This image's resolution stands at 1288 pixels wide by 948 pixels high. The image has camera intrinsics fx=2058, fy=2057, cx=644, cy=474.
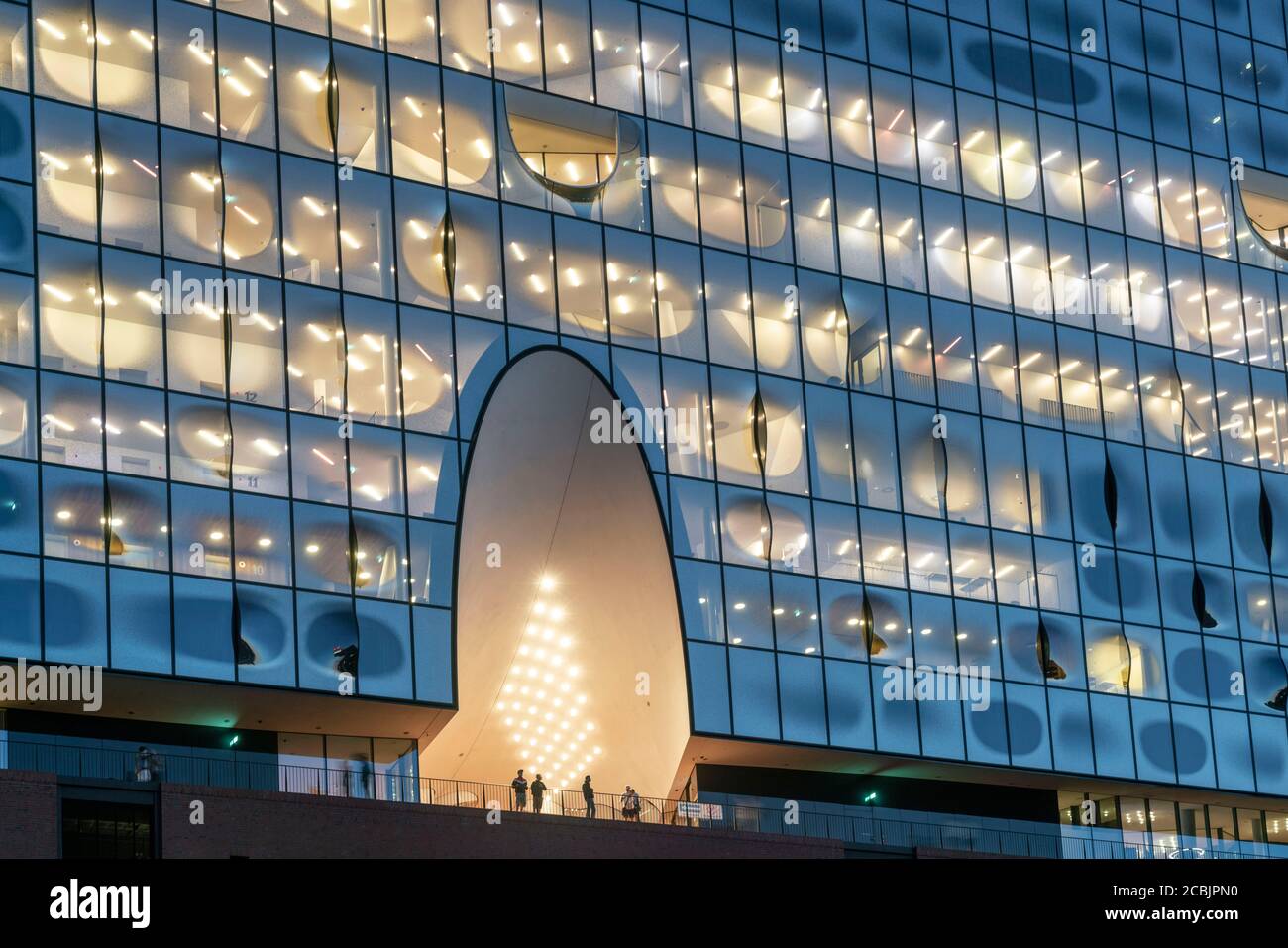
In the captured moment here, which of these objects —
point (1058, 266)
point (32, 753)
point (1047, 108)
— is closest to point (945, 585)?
point (1058, 266)

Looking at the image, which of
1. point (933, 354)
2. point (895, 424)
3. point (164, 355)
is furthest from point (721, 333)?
point (164, 355)

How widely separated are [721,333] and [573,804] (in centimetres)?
1252

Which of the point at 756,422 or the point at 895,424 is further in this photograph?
the point at 895,424

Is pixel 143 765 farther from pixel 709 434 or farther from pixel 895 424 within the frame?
pixel 895 424

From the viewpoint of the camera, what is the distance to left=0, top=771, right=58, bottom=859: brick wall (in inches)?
1412

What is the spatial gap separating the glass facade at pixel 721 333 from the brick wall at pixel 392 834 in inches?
147

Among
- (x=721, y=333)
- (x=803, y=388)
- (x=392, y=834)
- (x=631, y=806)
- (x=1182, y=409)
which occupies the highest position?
(x=721, y=333)

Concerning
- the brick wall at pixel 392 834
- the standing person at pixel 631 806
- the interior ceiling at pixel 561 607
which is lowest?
the brick wall at pixel 392 834

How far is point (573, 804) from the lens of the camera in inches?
1828

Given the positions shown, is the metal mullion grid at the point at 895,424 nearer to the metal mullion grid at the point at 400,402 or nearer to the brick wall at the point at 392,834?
the brick wall at the point at 392,834

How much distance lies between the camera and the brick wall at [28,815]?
118 ft

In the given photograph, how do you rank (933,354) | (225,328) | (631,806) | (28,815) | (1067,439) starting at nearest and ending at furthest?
(28,815)
(225,328)
(631,806)
(933,354)
(1067,439)

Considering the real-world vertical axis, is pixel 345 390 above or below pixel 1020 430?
below

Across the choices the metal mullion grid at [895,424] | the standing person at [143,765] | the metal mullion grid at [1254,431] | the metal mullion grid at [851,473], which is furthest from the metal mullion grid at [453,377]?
the metal mullion grid at [1254,431]
